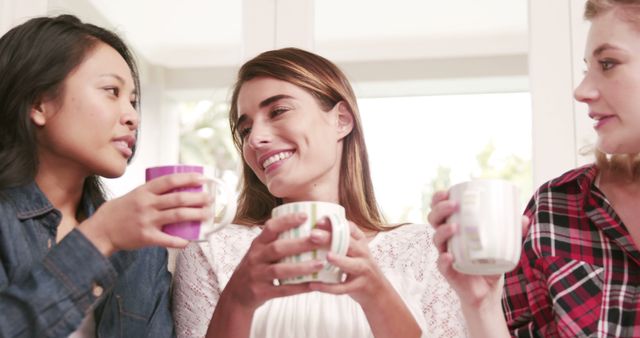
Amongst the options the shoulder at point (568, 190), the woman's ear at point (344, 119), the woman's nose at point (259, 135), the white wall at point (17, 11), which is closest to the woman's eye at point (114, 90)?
the woman's nose at point (259, 135)

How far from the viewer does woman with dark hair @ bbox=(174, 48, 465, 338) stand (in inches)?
52.9

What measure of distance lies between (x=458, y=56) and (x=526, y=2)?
24 cm

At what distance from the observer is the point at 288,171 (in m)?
1.68

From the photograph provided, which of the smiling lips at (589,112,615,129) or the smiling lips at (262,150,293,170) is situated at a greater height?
the smiling lips at (589,112,615,129)

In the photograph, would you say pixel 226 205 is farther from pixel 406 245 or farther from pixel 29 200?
pixel 406 245

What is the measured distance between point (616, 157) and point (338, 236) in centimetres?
67

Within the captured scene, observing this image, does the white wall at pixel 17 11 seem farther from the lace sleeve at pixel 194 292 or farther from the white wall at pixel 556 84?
the white wall at pixel 556 84

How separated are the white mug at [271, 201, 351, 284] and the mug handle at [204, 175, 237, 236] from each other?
0.10m

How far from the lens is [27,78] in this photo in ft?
4.90

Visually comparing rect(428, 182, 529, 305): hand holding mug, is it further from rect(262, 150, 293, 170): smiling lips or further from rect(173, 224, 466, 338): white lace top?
rect(262, 150, 293, 170): smiling lips

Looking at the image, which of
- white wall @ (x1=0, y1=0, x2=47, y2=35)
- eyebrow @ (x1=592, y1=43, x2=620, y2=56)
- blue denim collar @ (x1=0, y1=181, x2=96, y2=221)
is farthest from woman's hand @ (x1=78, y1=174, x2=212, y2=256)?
white wall @ (x1=0, y1=0, x2=47, y2=35)

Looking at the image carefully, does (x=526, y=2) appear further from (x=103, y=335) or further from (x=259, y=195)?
(x=103, y=335)

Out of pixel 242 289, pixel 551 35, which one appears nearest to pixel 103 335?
pixel 242 289

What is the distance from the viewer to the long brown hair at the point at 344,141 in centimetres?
178
